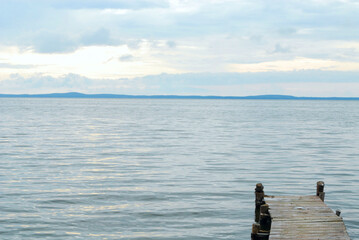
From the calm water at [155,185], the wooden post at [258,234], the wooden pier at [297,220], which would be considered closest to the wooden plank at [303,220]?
the wooden pier at [297,220]

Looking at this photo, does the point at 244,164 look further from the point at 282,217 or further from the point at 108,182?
the point at 282,217

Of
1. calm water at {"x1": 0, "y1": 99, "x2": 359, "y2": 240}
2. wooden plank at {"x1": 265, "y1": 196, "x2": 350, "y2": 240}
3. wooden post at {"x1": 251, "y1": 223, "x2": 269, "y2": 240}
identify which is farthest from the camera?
calm water at {"x1": 0, "y1": 99, "x2": 359, "y2": 240}

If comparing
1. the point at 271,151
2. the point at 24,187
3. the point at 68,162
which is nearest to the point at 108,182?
the point at 24,187

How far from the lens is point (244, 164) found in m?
33.7

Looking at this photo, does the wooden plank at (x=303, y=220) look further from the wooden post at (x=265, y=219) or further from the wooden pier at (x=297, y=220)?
the wooden post at (x=265, y=219)

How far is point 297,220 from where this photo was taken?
1377cm

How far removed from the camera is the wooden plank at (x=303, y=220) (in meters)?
12.6

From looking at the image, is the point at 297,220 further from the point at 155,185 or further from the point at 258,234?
the point at 155,185

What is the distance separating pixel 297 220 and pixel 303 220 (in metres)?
0.17

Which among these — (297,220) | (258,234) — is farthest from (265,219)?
(297,220)

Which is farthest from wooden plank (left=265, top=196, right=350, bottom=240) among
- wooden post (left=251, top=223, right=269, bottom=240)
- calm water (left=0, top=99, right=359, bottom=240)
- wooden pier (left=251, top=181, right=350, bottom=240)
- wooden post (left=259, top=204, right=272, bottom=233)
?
calm water (left=0, top=99, right=359, bottom=240)

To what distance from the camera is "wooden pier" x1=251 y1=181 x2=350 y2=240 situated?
41.5 feet

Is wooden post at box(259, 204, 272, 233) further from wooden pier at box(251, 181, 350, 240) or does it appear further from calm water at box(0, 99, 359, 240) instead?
calm water at box(0, 99, 359, 240)

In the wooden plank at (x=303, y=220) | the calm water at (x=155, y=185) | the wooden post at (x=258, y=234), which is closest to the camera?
the wooden plank at (x=303, y=220)
